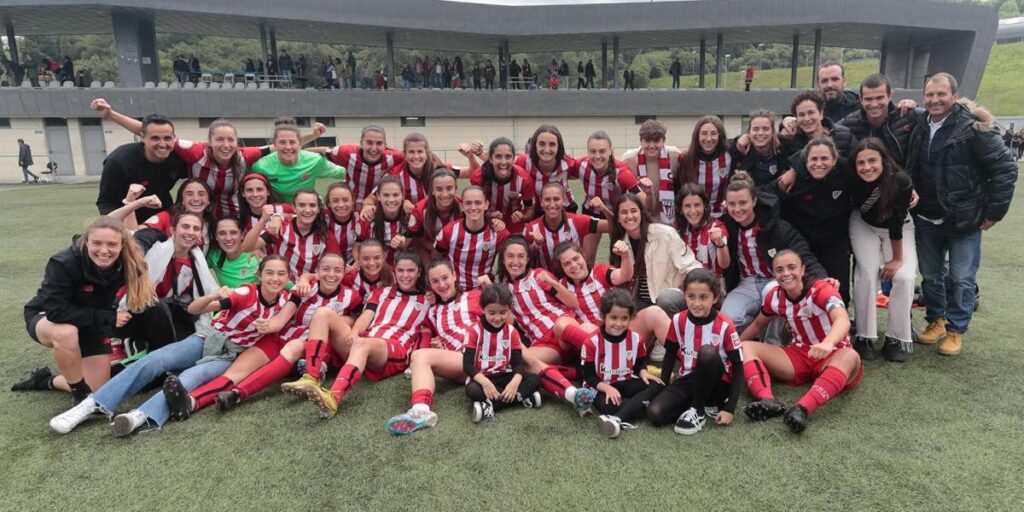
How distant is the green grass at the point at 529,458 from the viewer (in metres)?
2.47

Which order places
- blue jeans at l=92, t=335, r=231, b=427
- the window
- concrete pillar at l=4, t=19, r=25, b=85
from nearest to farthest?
blue jeans at l=92, t=335, r=231, b=427
concrete pillar at l=4, t=19, r=25, b=85
the window

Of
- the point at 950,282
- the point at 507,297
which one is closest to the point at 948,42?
the point at 950,282

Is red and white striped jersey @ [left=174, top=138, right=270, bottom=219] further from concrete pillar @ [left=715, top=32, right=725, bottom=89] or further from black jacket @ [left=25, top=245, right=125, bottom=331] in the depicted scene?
concrete pillar @ [left=715, top=32, right=725, bottom=89]

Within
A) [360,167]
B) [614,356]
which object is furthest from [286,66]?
[614,356]

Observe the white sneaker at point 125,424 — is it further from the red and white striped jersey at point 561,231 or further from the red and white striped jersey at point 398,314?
the red and white striped jersey at point 561,231

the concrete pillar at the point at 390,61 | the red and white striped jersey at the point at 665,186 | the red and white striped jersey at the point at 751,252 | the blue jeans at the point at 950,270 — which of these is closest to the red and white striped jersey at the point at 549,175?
the red and white striped jersey at the point at 665,186

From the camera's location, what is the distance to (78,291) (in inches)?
131

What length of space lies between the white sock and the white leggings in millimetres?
2192

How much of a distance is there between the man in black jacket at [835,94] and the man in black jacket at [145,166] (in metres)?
5.16

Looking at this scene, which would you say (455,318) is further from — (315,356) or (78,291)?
(78,291)

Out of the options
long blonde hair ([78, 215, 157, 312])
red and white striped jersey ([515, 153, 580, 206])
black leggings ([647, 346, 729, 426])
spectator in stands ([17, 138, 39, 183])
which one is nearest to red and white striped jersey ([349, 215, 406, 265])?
red and white striped jersey ([515, 153, 580, 206])

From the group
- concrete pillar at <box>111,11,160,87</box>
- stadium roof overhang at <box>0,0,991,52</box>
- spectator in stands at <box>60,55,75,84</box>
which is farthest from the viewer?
stadium roof overhang at <box>0,0,991,52</box>

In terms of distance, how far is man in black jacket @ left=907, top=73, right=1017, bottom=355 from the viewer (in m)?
3.91

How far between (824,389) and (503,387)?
69.3 inches
